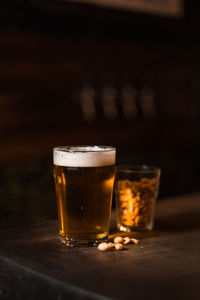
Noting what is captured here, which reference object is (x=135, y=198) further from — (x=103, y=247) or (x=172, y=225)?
(x=103, y=247)

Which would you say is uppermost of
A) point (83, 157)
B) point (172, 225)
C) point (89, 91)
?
point (83, 157)

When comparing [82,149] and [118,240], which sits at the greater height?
[82,149]

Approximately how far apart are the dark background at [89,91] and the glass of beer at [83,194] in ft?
4.80

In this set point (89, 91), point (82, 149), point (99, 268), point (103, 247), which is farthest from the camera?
point (89, 91)

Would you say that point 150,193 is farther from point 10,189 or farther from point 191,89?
point 191,89

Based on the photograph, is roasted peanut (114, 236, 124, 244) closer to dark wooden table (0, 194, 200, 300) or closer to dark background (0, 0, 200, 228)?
dark wooden table (0, 194, 200, 300)

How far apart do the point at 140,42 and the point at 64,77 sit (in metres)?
0.73

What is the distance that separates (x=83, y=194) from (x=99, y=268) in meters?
0.20

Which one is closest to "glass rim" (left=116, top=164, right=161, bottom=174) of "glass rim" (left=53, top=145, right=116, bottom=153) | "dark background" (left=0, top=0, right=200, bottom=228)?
"glass rim" (left=53, top=145, right=116, bottom=153)

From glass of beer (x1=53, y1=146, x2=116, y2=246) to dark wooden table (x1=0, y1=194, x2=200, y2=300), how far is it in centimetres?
4

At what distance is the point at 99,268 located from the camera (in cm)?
77

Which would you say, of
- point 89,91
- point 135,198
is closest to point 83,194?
point 135,198

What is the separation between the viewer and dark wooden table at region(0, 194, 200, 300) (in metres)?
0.68

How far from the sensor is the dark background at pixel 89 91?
8.22ft
